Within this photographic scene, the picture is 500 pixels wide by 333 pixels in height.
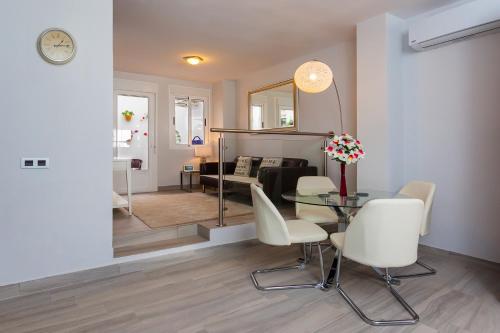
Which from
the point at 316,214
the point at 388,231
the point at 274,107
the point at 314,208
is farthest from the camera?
the point at 274,107

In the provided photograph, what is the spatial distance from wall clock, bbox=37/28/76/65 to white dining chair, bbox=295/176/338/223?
95.5 inches

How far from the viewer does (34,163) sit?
2500mm

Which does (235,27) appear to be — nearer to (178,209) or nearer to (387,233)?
(178,209)

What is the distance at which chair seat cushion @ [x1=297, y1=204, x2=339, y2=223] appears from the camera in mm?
3090

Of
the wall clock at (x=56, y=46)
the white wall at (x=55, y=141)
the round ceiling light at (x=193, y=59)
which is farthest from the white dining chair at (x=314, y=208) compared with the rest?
the round ceiling light at (x=193, y=59)

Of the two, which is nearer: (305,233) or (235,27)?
(305,233)

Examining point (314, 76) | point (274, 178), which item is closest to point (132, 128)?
point (274, 178)

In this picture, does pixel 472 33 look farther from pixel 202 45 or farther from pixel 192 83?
pixel 192 83

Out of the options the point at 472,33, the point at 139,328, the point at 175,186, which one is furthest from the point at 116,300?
the point at 175,186

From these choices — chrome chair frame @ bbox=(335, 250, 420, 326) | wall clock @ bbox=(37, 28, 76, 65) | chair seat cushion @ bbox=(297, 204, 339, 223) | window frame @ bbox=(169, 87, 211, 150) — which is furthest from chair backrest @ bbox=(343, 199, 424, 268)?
window frame @ bbox=(169, 87, 211, 150)

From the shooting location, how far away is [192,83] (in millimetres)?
7164

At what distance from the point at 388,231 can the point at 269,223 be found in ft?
2.84

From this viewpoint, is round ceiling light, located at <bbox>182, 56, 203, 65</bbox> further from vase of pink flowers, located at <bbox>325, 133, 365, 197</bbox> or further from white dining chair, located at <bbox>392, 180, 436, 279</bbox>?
white dining chair, located at <bbox>392, 180, 436, 279</bbox>

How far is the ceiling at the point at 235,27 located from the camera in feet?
10.8
